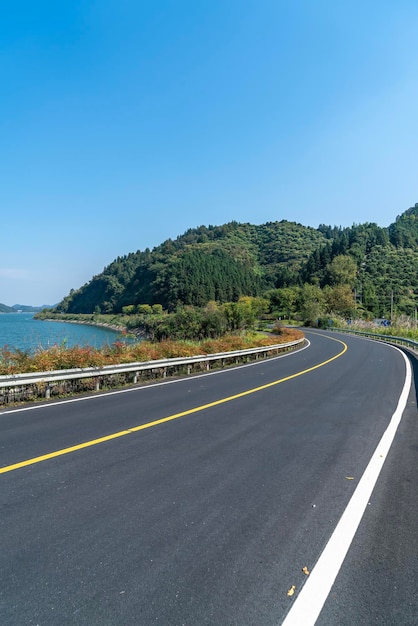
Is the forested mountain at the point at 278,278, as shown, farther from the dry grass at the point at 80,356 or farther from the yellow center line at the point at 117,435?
the yellow center line at the point at 117,435

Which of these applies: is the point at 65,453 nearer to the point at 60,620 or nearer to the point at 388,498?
the point at 60,620

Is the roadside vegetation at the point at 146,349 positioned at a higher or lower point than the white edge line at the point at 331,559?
higher

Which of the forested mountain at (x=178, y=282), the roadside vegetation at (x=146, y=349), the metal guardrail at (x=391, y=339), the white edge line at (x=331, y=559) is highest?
the forested mountain at (x=178, y=282)

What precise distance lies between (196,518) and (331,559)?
128 cm

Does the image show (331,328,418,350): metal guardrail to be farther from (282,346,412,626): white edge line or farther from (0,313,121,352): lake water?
(282,346,412,626): white edge line

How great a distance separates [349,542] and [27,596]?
2638 millimetres

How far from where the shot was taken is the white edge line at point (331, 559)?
262 cm

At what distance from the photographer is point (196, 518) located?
383cm

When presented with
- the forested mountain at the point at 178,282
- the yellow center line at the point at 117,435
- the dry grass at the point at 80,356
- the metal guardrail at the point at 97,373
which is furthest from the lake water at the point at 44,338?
the forested mountain at the point at 178,282

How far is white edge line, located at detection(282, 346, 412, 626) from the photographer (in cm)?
262

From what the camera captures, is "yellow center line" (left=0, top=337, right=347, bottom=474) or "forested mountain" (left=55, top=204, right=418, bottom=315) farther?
"forested mountain" (left=55, top=204, right=418, bottom=315)

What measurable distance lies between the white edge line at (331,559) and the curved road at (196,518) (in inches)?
1.2

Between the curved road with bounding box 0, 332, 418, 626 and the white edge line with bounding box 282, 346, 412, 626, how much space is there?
0.03 meters

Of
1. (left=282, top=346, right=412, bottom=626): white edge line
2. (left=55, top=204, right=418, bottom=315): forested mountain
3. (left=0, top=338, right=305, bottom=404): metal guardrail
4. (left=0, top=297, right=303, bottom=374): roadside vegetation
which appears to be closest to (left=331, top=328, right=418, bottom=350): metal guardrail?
(left=0, top=297, right=303, bottom=374): roadside vegetation
